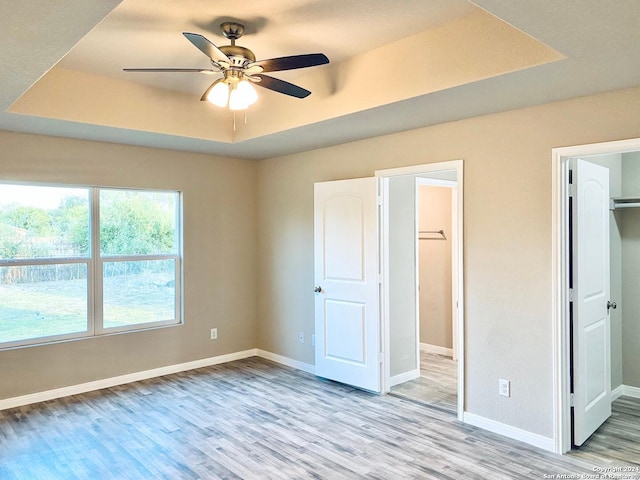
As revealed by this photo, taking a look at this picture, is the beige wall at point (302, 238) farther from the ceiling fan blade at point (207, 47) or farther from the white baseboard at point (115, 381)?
the ceiling fan blade at point (207, 47)

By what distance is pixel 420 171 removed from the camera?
3975 millimetres

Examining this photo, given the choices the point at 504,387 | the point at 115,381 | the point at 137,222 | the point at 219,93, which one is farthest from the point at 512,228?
the point at 115,381

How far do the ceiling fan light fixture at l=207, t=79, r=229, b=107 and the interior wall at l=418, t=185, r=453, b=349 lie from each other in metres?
3.68

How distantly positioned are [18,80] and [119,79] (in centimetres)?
123

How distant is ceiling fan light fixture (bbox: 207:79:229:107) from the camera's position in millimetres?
2877

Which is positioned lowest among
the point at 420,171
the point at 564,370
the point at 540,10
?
the point at 564,370

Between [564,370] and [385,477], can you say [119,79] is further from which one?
[564,370]

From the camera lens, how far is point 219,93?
2908 mm

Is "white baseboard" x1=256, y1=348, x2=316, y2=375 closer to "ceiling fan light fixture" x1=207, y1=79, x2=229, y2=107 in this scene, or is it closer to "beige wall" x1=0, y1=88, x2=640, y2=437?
"beige wall" x1=0, y1=88, x2=640, y2=437

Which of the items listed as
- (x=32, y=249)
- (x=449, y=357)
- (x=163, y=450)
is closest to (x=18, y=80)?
(x=32, y=249)

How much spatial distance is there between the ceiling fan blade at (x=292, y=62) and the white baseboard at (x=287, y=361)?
132 inches

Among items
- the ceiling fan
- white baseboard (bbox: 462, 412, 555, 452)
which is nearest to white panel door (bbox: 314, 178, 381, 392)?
white baseboard (bbox: 462, 412, 555, 452)

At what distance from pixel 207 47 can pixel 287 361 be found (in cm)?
381

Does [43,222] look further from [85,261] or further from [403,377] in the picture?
[403,377]
